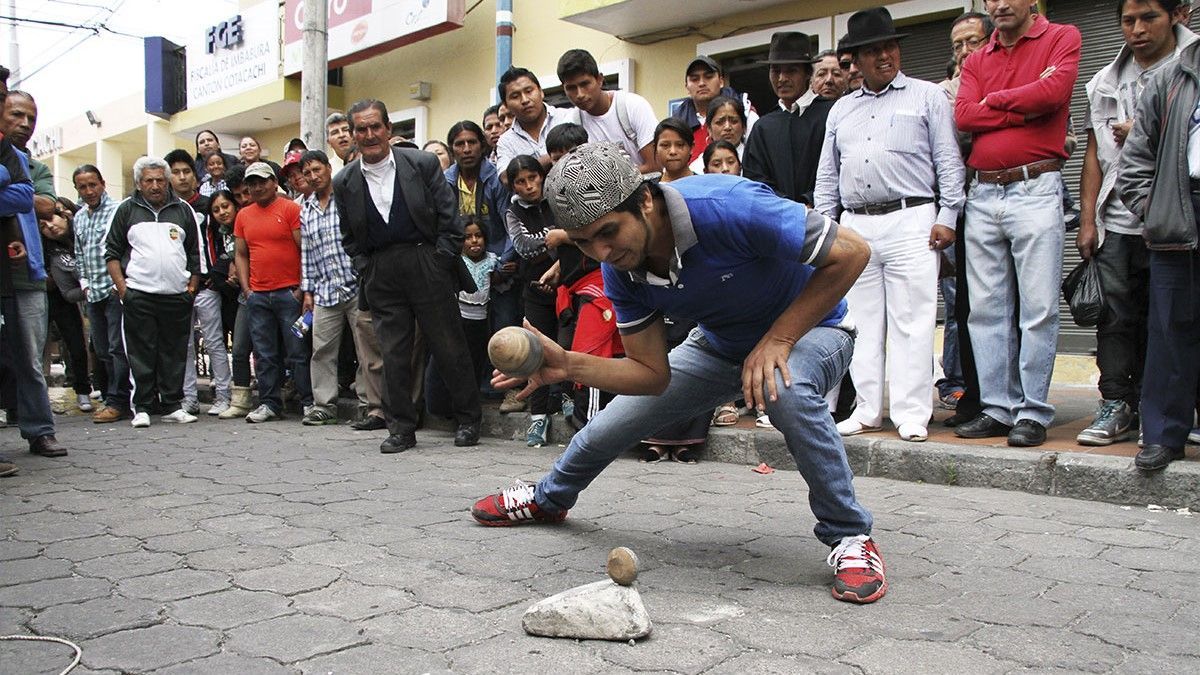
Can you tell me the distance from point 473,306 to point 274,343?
2.13 meters

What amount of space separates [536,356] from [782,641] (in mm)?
1097

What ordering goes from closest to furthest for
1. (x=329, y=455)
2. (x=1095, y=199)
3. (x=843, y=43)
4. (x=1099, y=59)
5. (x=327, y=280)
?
(x=1095, y=199) → (x=843, y=43) → (x=329, y=455) → (x=327, y=280) → (x=1099, y=59)

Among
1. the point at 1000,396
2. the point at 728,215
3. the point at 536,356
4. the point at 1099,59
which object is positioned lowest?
the point at 1000,396

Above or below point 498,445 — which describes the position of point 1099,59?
above

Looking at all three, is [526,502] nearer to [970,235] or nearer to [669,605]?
[669,605]

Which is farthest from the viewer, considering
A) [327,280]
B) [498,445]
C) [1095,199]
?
[327,280]

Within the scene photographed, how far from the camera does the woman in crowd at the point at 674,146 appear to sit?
238 inches

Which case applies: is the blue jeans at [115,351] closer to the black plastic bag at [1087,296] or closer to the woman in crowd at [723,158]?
the woman in crowd at [723,158]

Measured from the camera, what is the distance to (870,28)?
18.0ft

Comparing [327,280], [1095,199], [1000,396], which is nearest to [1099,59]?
[1095,199]

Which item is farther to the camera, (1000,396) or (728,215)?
(1000,396)

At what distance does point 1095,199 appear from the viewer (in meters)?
5.15

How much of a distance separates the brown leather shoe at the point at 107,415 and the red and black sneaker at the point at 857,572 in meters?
7.04

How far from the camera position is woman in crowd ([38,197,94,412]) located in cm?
902
